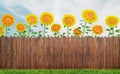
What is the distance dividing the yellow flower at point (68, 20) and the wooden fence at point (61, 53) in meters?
0.97

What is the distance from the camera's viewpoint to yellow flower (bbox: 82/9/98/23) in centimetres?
2322

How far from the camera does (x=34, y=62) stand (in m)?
23.9

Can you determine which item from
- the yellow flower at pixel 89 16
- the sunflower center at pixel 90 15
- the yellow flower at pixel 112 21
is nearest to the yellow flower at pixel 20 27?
the yellow flower at pixel 89 16

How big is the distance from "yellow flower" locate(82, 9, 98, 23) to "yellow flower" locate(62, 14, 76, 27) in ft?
2.32

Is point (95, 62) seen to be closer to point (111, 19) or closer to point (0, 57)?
point (111, 19)

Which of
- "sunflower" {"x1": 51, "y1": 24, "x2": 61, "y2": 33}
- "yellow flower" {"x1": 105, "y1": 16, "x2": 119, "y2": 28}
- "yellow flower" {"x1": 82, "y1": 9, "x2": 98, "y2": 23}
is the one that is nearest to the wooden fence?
"sunflower" {"x1": 51, "y1": 24, "x2": 61, "y2": 33}

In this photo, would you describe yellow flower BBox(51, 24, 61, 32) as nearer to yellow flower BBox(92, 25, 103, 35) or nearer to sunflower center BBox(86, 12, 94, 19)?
sunflower center BBox(86, 12, 94, 19)

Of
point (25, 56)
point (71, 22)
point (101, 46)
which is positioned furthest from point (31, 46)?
point (101, 46)

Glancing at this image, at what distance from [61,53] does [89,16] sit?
292 cm

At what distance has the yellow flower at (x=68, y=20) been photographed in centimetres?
2317

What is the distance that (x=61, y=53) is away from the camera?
23625 millimetres

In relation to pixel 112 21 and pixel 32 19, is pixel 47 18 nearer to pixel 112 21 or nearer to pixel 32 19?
pixel 32 19

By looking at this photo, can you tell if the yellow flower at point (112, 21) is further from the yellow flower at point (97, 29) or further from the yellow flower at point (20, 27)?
the yellow flower at point (20, 27)

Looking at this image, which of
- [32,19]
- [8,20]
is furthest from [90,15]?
[8,20]
